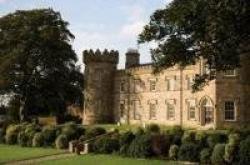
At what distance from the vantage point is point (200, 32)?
104ft

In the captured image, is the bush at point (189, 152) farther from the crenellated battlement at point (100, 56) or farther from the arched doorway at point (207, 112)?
the crenellated battlement at point (100, 56)

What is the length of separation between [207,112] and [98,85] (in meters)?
19.3

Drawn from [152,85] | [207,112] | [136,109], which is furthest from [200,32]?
[136,109]

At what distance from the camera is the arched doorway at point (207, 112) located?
5338 cm

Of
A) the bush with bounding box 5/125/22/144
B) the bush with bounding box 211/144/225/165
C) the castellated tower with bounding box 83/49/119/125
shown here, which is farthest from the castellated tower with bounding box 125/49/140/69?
the bush with bounding box 211/144/225/165

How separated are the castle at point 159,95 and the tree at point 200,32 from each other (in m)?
16.5

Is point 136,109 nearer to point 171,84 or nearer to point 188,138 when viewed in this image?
point 171,84

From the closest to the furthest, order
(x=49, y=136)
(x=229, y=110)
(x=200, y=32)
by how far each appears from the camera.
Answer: (x=200, y=32) < (x=49, y=136) < (x=229, y=110)

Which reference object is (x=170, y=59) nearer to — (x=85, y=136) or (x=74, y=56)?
(x=85, y=136)

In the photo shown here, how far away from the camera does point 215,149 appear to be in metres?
34.0

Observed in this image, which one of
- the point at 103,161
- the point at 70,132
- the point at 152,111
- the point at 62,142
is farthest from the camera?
the point at 152,111

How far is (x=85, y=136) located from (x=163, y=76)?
2098cm

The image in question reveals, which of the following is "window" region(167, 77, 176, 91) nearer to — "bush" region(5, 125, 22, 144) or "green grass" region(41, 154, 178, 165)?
"bush" region(5, 125, 22, 144)

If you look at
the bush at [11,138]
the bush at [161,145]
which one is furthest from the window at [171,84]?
the bush at [161,145]
